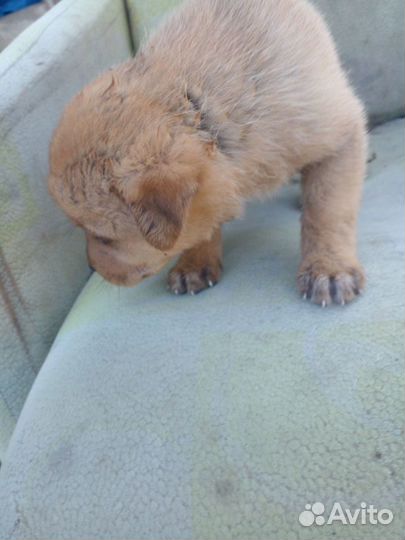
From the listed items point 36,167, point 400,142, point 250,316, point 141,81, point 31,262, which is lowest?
point 400,142

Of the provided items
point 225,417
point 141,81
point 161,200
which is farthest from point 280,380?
point 141,81

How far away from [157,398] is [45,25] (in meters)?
1.30

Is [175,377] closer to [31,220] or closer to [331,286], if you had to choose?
[331,286]

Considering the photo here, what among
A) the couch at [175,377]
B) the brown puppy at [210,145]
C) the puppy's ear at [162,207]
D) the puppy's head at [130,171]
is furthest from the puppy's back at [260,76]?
the couch at [175,377]

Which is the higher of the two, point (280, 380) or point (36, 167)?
point (36, 167)

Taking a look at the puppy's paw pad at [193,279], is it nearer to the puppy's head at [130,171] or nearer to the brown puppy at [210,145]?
the brown puppy at [210,145]

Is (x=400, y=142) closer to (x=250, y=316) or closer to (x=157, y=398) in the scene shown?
(x=250, y=316)

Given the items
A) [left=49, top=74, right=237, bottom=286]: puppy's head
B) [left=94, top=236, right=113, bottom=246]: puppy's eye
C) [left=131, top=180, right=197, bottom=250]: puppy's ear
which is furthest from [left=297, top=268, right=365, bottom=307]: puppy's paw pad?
[left=94, top=236, right=113, bottom=246]: puppy's eye

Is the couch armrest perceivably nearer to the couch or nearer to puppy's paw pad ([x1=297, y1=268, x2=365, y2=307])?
the couch

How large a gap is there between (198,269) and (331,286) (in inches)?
16.3

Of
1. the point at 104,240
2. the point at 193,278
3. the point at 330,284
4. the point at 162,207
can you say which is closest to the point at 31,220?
the point at 104,240

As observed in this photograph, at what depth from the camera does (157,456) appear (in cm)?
119

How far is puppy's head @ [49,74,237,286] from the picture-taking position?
133cm

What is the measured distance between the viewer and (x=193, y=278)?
1741 millimetres
